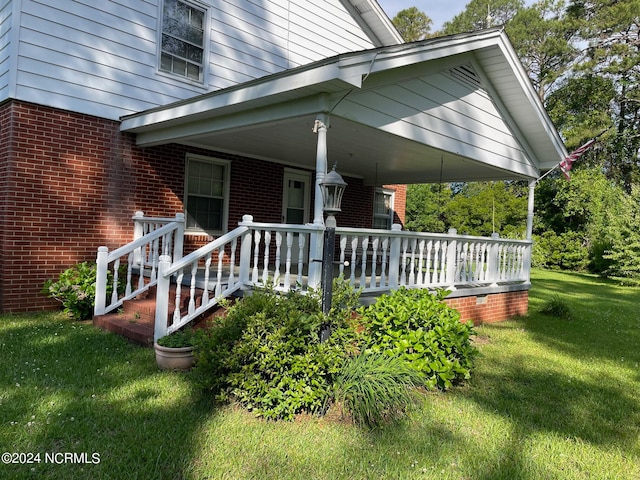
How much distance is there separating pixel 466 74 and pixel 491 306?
391 centimetres

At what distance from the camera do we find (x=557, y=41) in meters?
25.1

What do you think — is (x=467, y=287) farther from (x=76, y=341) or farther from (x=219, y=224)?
(x=76, y=341)

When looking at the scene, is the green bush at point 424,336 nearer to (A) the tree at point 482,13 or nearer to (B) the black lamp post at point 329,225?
(B) the black lamp post at point 329,225

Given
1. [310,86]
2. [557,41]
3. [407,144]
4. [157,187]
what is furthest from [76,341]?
[557,41]

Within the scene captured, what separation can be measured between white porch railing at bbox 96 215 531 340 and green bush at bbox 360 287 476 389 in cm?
53

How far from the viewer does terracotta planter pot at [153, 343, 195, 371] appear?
4.38 meters

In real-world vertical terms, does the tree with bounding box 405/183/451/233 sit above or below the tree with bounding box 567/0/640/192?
below

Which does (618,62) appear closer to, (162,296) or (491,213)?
(491,213)

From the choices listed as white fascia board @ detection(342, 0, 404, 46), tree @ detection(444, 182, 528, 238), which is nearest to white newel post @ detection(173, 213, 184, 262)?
white fascia board @ detection(342, 0, 404, 46)

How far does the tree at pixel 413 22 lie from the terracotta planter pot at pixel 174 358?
31.0 metres

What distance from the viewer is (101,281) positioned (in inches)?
241

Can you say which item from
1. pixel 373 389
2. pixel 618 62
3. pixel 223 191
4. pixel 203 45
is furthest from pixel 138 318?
pixel 618 62

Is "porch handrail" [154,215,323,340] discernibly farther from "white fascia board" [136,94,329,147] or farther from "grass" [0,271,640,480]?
"white fascia board" [136,94,329,147]

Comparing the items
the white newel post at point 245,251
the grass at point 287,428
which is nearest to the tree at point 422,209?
the grass at point 287,428
